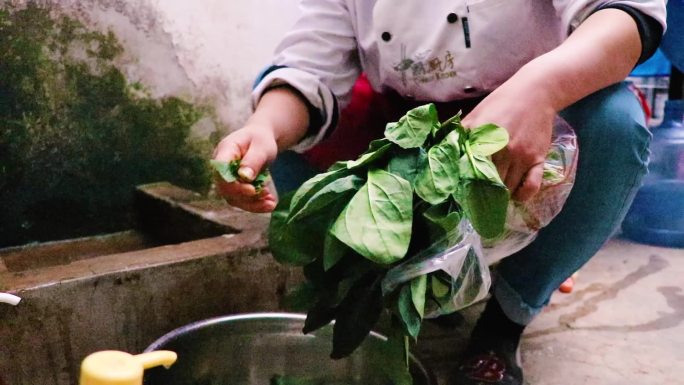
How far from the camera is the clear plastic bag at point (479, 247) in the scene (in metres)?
0.67

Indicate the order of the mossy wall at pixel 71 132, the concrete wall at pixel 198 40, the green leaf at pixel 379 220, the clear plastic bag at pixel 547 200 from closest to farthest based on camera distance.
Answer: the green leaf at pixel 379 220, the clear plastic bag at pixel 547 200, the mossy wall at pixel 71 132, the concrete wall at pixel 198 40

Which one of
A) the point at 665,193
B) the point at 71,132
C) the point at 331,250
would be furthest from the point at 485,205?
the point at 665,193

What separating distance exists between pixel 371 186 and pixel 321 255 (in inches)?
4.9

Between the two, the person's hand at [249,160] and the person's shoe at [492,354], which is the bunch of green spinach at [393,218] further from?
the person's shoe at [492,354]

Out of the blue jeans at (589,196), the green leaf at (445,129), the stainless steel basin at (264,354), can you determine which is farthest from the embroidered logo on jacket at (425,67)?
the stainless steel basin at (264,354)

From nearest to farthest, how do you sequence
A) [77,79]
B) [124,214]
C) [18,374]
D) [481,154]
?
1. [481,154]
2. [18,374]
3. [77,79]
4. [124,214]

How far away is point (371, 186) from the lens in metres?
0.66

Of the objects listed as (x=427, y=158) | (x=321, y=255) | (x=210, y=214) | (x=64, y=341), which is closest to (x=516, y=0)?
(x=427, y=158)

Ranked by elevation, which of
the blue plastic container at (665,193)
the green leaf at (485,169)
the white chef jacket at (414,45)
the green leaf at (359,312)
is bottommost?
the blue plastic container at (665,193)

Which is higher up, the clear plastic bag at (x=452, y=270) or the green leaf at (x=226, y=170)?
the green leaf at (x=226, y=170)

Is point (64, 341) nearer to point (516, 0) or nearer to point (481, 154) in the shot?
point (481, 154)

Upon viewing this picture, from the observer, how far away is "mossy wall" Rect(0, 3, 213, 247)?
1378mm

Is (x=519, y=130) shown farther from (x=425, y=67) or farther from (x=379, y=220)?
(x=425, y=67)

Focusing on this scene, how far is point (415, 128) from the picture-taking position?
0.71 m
